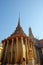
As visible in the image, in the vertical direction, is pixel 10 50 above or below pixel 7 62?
above

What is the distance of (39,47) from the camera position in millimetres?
20625

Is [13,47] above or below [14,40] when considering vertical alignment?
below

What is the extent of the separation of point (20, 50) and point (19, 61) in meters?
1.50

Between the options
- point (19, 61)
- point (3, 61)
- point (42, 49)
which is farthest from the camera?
point (42, 49)

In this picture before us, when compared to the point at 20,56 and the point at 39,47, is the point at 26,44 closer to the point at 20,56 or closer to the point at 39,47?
the point at 20,56

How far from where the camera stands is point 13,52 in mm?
15781

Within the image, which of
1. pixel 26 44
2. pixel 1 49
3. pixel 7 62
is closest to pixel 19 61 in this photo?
pixel 7 62

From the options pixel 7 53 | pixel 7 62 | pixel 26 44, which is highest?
pixel 26 44

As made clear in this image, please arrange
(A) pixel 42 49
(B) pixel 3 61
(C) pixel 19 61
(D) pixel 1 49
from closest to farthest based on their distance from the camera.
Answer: (C) pixel 19 61
(B) pixel 3 61
(D) pixel 1 49
(A) pixel 42 49

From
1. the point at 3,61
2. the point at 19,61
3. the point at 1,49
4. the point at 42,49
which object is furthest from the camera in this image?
the point at 42,49

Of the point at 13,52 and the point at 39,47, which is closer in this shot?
the point at 13,52

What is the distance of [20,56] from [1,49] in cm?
373

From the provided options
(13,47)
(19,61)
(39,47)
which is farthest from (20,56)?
(39,47)

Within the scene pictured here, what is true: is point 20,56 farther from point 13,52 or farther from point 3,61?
point 3,61
